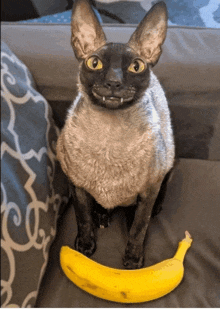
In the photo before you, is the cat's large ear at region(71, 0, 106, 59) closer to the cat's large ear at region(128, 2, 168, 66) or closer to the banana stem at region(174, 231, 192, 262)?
the cat's large ear at region(128, 2, 168, 66)

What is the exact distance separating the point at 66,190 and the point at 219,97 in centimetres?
67

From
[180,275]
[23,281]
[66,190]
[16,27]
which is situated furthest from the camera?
[16,27]

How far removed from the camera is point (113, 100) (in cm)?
67

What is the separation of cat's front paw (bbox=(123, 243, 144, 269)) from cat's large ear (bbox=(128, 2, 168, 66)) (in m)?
0.54

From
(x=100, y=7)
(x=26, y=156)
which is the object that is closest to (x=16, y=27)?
(x=100, y=7)

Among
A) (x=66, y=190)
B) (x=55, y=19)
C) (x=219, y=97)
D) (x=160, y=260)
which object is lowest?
(x=160, y=260)

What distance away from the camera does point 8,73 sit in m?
0.77

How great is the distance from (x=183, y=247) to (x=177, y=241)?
0.15 feet

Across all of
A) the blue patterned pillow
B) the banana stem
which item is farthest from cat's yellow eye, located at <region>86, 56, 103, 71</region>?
the banana stem

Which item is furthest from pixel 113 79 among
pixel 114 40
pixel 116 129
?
pixel 114 40

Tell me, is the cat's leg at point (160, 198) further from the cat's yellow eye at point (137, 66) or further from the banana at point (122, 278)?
the cat's yellow eye at point (137, 66)

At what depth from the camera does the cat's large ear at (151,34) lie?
2.28ft

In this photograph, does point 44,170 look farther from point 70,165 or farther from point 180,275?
point 180,275

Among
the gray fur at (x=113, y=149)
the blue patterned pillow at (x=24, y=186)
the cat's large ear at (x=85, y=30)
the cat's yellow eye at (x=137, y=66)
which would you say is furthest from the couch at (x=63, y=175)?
the cat's yellow eye at (x=137, y=66)
